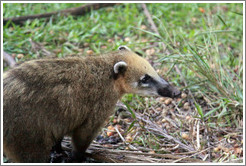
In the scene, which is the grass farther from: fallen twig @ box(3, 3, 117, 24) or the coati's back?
the coati's back

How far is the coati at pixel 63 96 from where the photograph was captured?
4746mm

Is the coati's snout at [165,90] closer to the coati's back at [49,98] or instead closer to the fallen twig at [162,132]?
the fallen twig at [162,132]

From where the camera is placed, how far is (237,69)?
26.4ft

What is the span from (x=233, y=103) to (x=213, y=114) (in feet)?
2.11

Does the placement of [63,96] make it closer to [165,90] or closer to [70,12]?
[165,90]

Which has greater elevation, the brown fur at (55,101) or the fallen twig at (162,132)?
the brown fur at (55,101)

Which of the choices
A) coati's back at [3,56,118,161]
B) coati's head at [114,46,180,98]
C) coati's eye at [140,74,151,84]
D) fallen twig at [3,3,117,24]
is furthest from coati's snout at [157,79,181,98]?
fallen twig at [3,3,117,24]

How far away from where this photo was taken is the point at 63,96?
16.4ft

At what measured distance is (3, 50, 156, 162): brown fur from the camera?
15.5 feet

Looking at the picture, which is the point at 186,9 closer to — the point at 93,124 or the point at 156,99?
the point at 156,99

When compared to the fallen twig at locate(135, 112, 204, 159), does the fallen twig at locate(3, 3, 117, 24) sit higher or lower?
higher

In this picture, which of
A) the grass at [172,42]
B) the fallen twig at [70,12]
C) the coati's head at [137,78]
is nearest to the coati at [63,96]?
the coati's head at [137,78]

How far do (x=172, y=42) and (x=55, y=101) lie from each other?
2915 millimetres

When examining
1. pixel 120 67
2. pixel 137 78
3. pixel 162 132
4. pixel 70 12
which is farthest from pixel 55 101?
pixel 70 12
